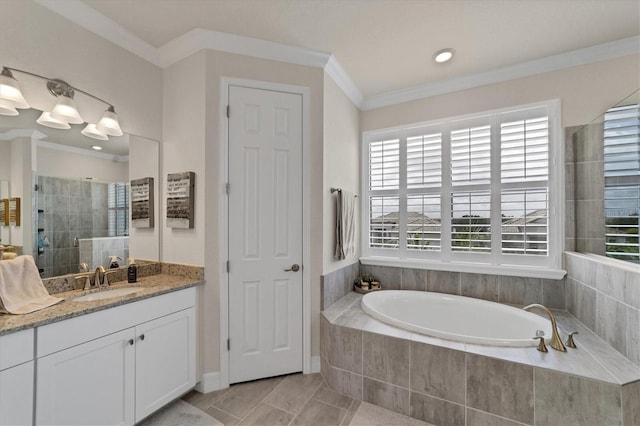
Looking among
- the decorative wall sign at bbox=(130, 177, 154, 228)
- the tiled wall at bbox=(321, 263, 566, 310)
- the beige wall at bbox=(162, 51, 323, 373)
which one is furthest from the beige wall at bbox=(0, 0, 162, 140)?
the tiled wall at bbox=(321, 263, 566, 310)

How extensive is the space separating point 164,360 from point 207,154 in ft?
4.90

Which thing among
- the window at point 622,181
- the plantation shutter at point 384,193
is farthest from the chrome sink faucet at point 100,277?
the window at point 622,181

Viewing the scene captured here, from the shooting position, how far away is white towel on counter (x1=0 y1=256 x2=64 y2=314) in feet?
4.48

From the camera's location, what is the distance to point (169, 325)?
6.04 feet

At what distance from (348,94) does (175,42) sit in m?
1.64

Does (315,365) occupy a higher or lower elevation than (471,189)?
lower

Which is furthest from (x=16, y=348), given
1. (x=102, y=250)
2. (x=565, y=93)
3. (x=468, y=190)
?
(x=565, y=93)

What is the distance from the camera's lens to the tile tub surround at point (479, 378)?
56.9 inches

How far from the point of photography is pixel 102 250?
202 centimetres

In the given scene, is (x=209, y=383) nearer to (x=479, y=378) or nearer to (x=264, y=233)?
(x=264, y=233)

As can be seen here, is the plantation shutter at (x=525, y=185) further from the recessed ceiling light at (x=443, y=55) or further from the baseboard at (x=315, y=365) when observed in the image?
the baseboard at (x=315, y=365)

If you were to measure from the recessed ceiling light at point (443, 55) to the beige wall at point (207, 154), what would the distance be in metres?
1.12

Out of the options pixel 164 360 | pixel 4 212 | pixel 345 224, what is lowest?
pixel 164 360

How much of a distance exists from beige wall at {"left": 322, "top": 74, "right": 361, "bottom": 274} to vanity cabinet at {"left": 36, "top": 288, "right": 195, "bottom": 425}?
122 centimetres
